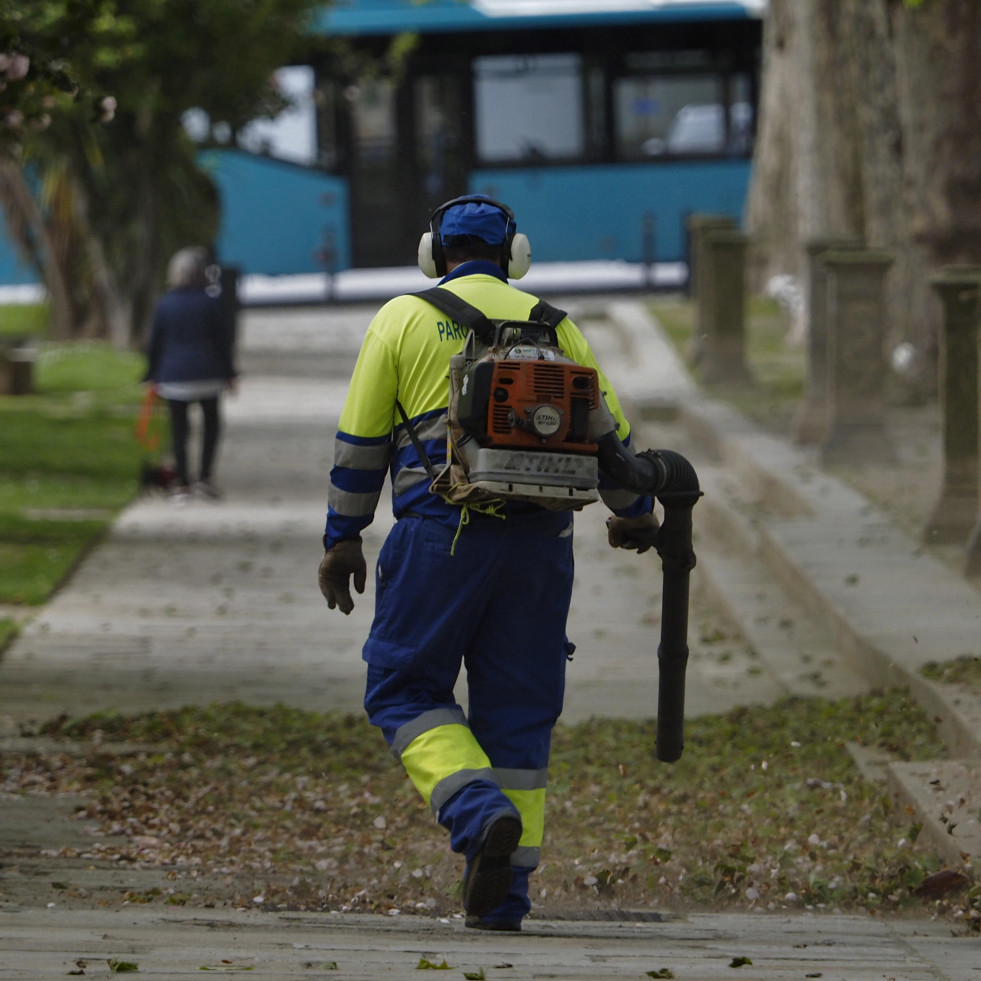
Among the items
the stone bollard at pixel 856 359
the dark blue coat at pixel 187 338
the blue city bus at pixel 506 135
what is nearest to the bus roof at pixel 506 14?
the blue city bus at pixel 506 135

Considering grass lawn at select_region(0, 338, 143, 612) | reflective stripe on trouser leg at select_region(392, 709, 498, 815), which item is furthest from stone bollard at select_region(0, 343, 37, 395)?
reflective stripe on trouser leg at select_region(392, 709, 498, 815)

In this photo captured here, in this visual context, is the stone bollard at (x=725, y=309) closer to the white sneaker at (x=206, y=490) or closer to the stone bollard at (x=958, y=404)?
the white sneaker at (x=206, y=490)

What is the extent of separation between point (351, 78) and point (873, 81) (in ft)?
43.2

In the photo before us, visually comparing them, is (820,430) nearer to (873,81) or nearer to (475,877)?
(873,81)

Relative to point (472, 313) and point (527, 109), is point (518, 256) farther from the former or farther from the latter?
point (527, 109)

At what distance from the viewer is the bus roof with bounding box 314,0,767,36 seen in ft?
91.6

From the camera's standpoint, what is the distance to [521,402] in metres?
4.40

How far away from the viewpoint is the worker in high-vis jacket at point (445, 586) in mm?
4621

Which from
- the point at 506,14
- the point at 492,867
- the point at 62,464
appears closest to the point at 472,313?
the point at 492,867

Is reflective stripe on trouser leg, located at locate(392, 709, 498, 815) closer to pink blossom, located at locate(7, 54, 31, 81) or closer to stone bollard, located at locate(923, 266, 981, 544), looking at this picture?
pink blossom, located at locate(7, 54, 31, 81)

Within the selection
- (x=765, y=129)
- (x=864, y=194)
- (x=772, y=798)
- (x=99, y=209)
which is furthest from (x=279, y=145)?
(x=772, y=798)

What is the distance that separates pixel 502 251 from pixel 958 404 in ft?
18.4

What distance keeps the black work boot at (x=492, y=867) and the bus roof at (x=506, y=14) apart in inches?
960

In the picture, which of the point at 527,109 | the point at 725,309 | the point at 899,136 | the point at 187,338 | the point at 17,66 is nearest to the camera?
the point at 17,66
